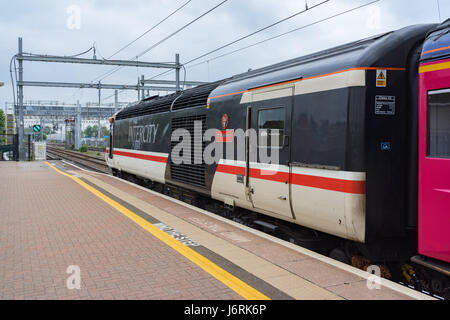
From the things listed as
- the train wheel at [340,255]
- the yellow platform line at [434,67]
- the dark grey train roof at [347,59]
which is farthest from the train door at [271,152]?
the yellow platform line at [434,67]

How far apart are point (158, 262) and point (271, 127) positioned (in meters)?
2.76

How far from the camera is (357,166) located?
4.79m

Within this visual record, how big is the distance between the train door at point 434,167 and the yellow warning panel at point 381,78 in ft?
1.58

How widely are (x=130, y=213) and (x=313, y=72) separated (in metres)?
5.36

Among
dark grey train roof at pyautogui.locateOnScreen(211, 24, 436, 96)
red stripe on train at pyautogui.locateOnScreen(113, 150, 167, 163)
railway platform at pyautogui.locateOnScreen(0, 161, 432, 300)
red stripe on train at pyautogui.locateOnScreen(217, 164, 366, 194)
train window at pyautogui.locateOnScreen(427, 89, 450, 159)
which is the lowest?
railway platform at pyautogui.locateOnScreen(0, 161, 432, 300)

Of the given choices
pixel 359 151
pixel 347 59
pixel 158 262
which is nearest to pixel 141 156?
pixel 158 262

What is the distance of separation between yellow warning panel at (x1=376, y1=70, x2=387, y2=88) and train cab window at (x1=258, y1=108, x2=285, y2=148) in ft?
5.38

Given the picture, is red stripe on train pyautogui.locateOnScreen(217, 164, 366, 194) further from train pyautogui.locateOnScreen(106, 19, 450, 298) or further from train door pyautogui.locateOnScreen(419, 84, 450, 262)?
train door pyautogui.locateOnScreen(419, 84, 450, 262)

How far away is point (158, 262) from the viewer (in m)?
5.43

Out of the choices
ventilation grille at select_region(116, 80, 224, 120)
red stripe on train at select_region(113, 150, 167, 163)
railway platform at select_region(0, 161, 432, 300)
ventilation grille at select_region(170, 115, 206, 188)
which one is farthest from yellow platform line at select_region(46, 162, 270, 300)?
ventilation grille at select_region(116, 80, 224, 120)

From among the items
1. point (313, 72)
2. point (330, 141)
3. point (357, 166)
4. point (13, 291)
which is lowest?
point (13, 291)

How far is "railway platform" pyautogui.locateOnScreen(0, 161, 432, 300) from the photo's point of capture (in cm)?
437
